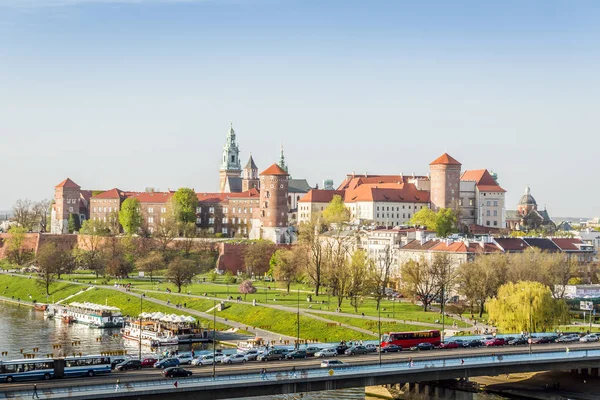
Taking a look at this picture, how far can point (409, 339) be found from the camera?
2813 inches

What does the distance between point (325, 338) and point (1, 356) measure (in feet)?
86.4

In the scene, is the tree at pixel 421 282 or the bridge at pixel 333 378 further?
the tree at pixel 421 282

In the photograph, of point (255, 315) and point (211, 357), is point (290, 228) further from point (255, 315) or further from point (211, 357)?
point (211, 357)

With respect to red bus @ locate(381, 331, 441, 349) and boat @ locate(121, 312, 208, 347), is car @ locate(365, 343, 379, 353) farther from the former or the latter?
boat @ locate(121, 312, 208, 347)

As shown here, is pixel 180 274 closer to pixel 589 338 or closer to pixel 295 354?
pixel 295 354

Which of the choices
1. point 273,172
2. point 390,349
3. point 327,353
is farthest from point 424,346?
point 273,172

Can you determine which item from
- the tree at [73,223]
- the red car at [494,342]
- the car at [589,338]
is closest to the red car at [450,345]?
the red car at [494,342]

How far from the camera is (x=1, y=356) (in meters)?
82.1

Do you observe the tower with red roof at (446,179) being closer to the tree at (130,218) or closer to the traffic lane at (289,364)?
the tree at (130,218)

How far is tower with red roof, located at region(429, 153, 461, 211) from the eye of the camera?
165875 mm

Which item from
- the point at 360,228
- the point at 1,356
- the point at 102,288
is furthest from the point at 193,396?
the point at 360,228

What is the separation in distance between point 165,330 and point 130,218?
80.0 m

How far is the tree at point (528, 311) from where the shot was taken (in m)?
82.8

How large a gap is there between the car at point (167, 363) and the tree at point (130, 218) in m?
113
